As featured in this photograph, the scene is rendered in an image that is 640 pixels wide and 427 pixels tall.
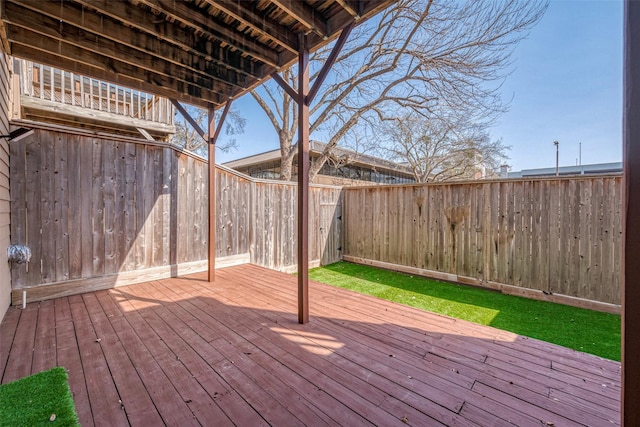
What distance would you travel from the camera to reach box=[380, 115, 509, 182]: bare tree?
10203mm

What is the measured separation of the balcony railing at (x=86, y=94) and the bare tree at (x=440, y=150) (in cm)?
723

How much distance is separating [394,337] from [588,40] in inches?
273

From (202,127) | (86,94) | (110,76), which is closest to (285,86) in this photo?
(110,76)

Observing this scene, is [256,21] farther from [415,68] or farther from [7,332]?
[415,68]

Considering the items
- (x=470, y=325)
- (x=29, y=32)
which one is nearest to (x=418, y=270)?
(x=470, y=325)

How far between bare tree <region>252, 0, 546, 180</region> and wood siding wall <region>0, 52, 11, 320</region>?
234 inches

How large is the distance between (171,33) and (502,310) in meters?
5.19

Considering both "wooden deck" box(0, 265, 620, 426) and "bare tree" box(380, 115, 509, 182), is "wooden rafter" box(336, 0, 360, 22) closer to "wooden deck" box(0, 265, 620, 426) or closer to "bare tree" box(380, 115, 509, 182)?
"wooden deck" box(0, 265, 620, 426)

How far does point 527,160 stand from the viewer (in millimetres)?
13789

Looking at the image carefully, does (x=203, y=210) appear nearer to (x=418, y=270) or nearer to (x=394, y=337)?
(x=394, y=337)

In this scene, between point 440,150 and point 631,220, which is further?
point 440,150

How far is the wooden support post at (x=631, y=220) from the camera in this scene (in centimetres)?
Answer: 87

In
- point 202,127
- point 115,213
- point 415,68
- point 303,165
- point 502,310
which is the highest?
point 415,68

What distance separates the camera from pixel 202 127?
12203 mm
